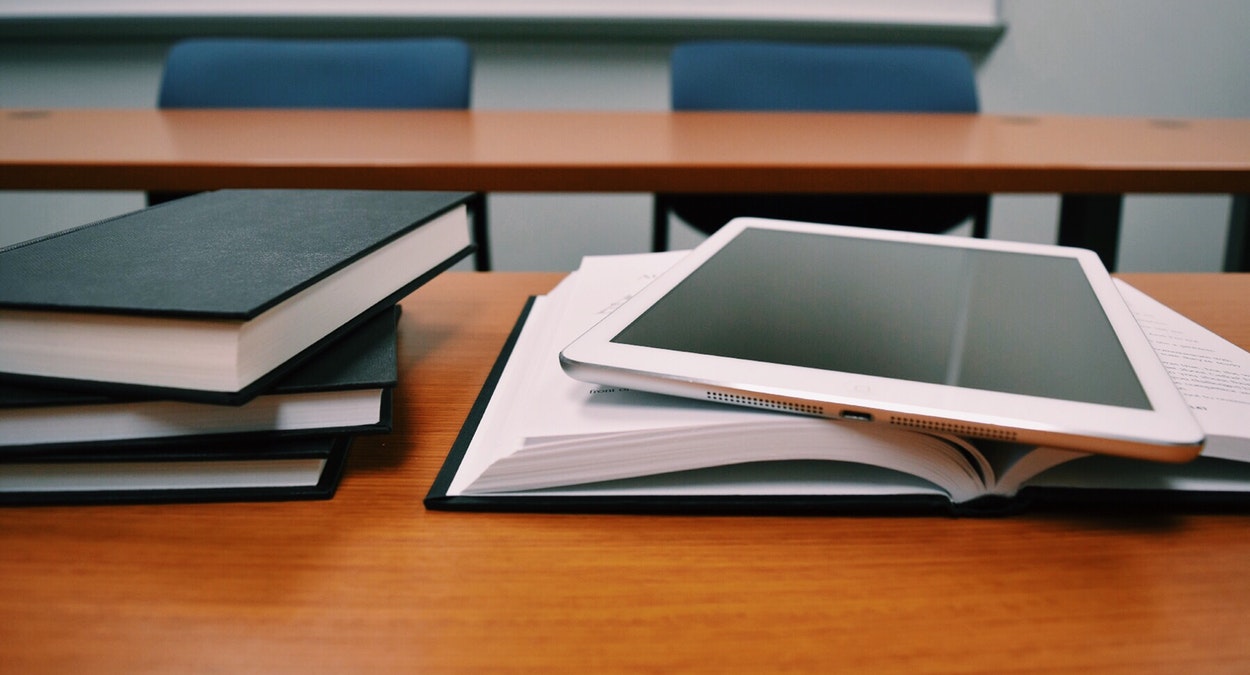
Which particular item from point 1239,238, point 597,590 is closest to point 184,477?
point 597,590

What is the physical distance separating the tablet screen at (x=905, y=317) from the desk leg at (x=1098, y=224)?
0.77 m

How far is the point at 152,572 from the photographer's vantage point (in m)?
0.29

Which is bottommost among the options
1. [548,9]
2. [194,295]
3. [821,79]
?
[194,295]

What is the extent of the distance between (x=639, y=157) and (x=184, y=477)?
0.64 meters

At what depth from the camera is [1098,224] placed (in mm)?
1097

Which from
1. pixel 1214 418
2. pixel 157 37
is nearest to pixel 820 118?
pixel 1214 418

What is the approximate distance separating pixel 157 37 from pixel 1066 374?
2397 millimetres

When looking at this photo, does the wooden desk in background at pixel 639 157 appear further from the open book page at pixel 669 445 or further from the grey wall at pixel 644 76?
the grey wall at pixel 644 76

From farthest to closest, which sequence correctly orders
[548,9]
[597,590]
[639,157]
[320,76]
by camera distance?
[548,9]
[320,76]
[639,157]
[597,590]

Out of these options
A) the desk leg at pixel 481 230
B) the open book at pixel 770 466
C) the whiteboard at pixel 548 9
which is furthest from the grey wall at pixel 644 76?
the open book at pixel 770 466

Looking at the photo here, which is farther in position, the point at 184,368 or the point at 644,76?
the point at 644,76

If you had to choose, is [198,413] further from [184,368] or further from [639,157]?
[639,157]

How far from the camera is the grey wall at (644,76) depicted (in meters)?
2.12

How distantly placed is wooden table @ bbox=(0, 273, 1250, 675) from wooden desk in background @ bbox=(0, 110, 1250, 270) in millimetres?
560
